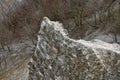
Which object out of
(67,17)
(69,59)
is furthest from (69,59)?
(67,17)

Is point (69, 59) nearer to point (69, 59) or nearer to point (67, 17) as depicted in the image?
point (69, 59)

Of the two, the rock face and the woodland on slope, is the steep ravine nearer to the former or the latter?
the rock face

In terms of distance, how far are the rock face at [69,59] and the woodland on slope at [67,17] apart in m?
24.2

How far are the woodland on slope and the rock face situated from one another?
24166 mm

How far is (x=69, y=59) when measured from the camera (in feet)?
39.0

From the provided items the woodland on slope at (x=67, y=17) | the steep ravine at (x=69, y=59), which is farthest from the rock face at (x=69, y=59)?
the woodland on slope at (x=67, y=17)

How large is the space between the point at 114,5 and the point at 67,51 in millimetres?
34374

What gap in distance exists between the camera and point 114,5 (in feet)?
146

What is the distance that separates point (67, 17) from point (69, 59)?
32.3 meters

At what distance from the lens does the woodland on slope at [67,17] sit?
41.8 meters

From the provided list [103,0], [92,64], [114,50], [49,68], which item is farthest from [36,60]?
[103,0]

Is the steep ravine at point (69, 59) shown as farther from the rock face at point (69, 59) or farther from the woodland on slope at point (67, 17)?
the woodland on slope at point (67, 17)

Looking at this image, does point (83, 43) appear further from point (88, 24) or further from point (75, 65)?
point (88, 24)

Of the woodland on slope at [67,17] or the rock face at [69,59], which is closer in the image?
the rock face at [69,59]
